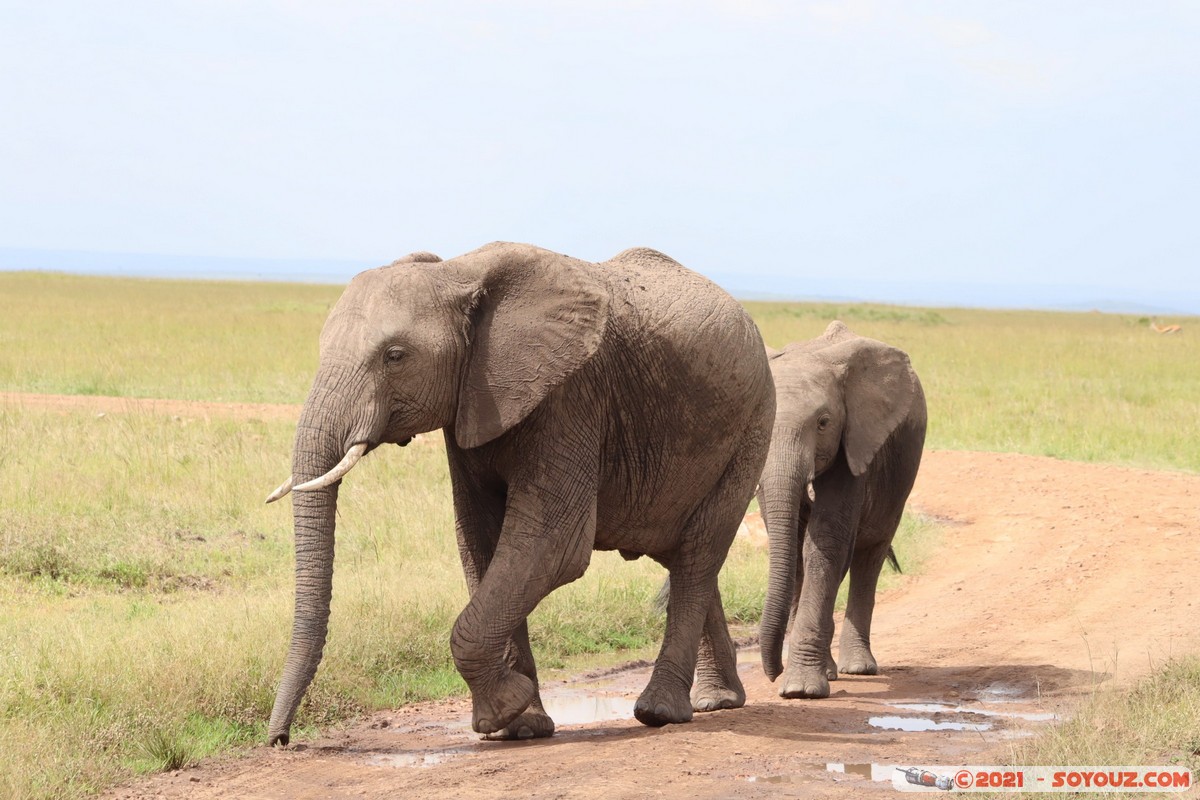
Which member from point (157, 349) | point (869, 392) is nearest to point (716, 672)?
point (869, 392)

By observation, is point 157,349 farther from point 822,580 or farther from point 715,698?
point 715,698

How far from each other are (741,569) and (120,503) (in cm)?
525

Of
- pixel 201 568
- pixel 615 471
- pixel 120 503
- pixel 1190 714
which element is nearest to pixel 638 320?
pixel 615 471

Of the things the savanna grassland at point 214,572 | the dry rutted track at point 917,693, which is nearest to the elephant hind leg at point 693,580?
the dry rutted track at point 917,693

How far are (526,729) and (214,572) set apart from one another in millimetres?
4644

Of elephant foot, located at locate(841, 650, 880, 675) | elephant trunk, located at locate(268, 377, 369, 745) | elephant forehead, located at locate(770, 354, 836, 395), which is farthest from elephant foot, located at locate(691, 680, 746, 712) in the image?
elephant trunk, located at locate(268, 377, 369, 745)

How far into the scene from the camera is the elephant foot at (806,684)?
346 inches

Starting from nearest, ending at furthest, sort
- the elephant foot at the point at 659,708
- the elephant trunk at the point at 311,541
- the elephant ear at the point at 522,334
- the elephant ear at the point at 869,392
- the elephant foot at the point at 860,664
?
the elephant trunk at the point at 311,541
the elephant ear at the point at 522,334
the elephant foot at the point at 659,708
the elephant ear at the point at 869,392
the elephant foot at the point at 860,664

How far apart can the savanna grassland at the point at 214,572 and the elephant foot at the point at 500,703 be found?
1.31m

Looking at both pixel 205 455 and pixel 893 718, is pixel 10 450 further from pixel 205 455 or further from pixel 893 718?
pixel 893 718

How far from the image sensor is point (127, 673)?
24.3 ft

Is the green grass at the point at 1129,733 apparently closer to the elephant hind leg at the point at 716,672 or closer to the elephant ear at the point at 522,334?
the elephant hind leg at the point at 716,672

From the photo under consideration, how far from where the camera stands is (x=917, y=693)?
29.3 feet

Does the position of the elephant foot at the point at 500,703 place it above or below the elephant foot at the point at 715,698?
above
